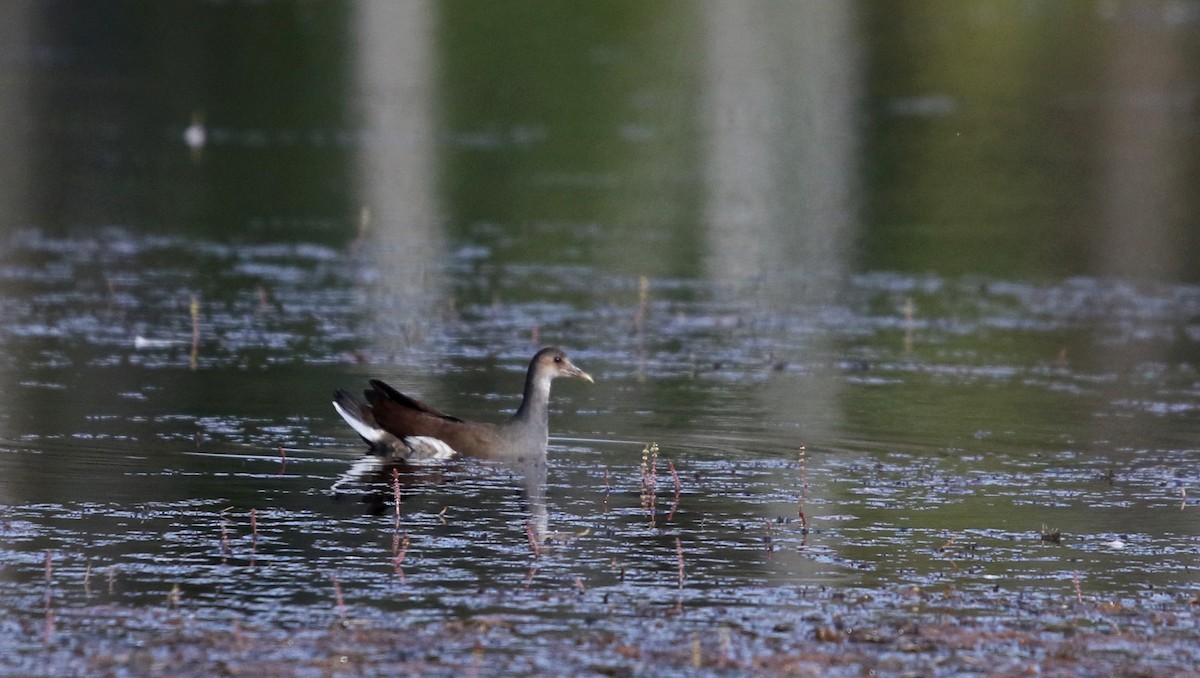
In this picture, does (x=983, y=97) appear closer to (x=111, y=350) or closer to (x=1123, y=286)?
(x=1123, y=286)

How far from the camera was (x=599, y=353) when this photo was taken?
55.5ft

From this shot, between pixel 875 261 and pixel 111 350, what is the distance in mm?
9198

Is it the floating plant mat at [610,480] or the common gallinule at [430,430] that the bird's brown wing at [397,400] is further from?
the floating plant mat at [610,480]

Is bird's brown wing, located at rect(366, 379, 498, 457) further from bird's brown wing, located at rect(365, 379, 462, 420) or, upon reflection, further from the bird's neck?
the bird's neck

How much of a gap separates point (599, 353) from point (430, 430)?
4218mm

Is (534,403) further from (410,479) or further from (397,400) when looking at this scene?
(410,479)

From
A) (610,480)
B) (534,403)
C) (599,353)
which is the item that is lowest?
(610,480)

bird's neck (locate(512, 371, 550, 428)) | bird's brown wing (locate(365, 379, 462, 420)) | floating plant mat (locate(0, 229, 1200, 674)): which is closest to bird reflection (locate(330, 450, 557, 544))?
floating plant mat (locate(0, 229, 1200, 674))

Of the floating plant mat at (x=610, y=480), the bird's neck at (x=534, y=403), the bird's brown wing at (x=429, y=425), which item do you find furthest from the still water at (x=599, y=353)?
the bird's neck at (x=534, y=403)

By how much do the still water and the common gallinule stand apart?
0.23 meters

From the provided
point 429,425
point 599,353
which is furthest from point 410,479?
point 599,353

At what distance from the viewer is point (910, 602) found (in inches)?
371

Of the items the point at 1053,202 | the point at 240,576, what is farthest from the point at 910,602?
the point at 1053,202

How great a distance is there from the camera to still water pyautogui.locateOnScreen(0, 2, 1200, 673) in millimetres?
9781
